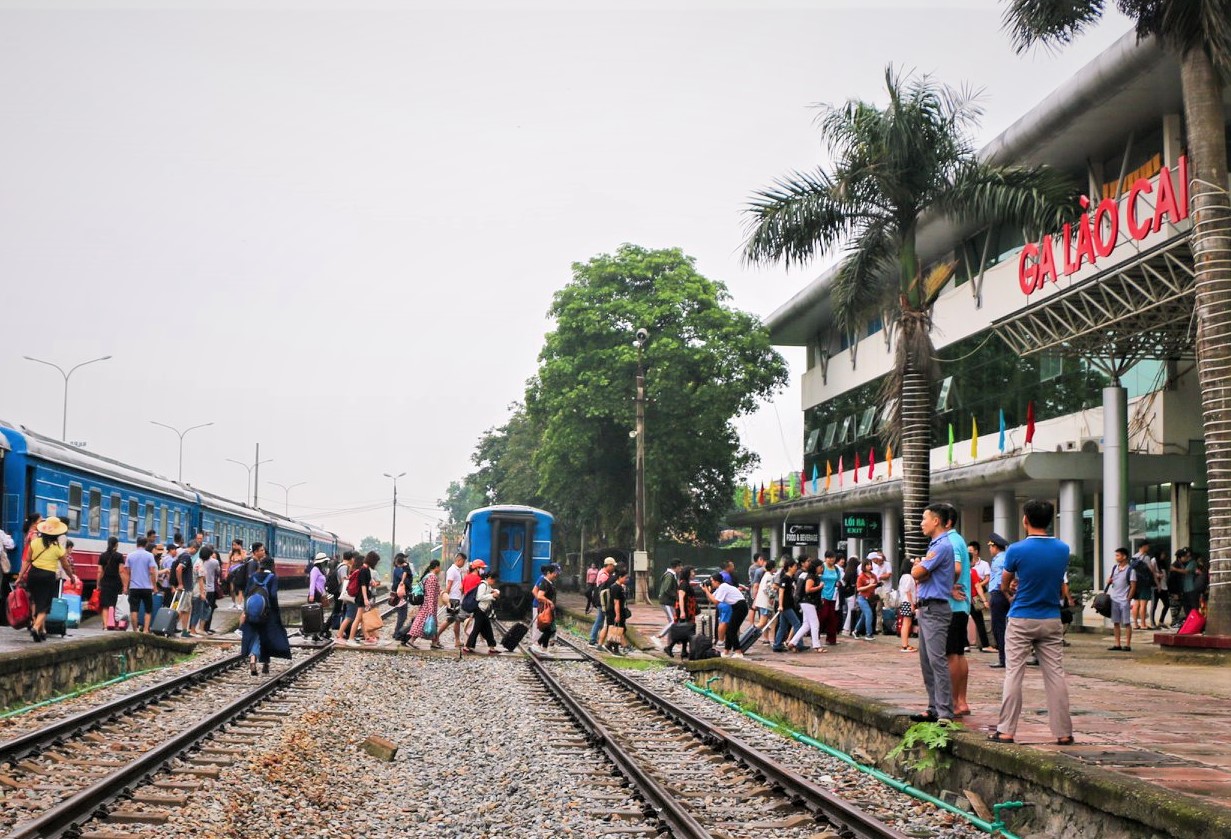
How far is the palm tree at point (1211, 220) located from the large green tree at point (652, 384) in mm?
28071

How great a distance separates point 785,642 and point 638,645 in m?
5.92

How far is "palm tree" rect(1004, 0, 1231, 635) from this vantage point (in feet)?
59.5

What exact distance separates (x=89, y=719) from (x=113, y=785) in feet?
11.6

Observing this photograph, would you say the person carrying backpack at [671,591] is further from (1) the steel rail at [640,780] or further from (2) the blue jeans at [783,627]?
(1) the steel rail at [640,780]

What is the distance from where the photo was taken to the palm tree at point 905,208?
886 inches

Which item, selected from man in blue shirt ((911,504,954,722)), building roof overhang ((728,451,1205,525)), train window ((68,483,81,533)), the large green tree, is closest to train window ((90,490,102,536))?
train window ((68,483,81,533))

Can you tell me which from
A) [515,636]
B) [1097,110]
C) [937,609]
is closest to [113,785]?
[937,609]

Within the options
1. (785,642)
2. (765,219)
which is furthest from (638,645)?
(765,219)

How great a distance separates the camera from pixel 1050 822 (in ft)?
26.3

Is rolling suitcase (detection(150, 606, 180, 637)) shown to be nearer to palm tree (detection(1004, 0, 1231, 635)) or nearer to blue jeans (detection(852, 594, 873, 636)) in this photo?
blue jeans (detection(852, 594, 873, 636))

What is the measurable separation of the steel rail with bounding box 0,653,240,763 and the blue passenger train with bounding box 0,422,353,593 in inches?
198

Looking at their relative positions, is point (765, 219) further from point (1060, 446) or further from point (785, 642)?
point (1060, 446)

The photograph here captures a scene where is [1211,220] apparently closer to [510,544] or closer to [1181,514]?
[1181,514]

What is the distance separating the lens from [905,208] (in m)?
23.1
